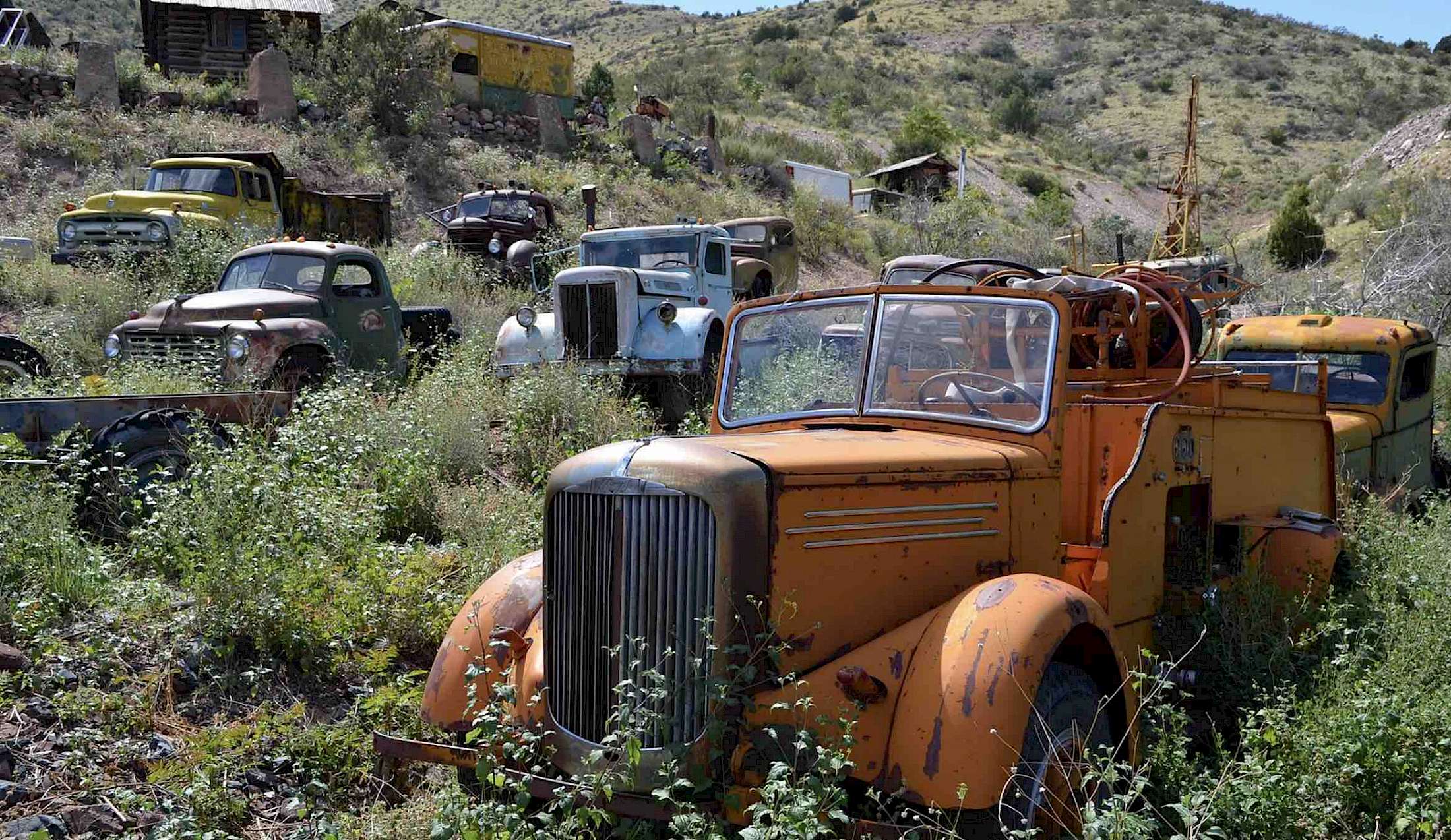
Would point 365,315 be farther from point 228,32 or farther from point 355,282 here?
point 228,32

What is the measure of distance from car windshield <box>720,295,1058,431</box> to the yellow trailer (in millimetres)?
27121

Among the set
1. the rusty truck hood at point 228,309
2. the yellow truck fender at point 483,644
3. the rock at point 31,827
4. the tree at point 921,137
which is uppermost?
the tree at point 921,137

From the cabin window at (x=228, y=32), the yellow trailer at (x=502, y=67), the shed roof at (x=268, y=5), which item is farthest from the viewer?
the cabin window at (x=228, y=32)

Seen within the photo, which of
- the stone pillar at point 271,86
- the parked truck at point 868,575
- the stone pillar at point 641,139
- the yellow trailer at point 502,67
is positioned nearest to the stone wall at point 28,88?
the stone pillar at point 271,86

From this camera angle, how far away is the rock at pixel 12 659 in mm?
5125

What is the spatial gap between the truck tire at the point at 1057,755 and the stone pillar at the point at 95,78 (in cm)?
2469

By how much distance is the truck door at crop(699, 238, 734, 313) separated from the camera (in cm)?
1456

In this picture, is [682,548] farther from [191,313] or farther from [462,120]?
[462,120]

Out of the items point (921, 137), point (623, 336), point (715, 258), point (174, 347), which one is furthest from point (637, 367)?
point (921, 137)

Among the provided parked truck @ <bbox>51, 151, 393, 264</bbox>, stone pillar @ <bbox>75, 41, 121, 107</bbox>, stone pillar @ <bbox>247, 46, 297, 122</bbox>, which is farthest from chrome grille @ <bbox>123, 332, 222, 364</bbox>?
stone pillar @ <bbox>247, 46, 297, 122</bbox>

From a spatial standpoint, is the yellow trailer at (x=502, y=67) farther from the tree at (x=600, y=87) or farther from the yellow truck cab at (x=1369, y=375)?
the yellow truck cab at (x=1369, y=375)

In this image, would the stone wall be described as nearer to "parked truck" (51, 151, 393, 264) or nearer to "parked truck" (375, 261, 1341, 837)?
"parked truck" (51, 151, 393, 264)

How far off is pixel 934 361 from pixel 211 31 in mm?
31150

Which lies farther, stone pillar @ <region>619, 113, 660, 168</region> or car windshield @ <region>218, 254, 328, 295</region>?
stone pillar @ <region>619, 113, 660, 168</region>
